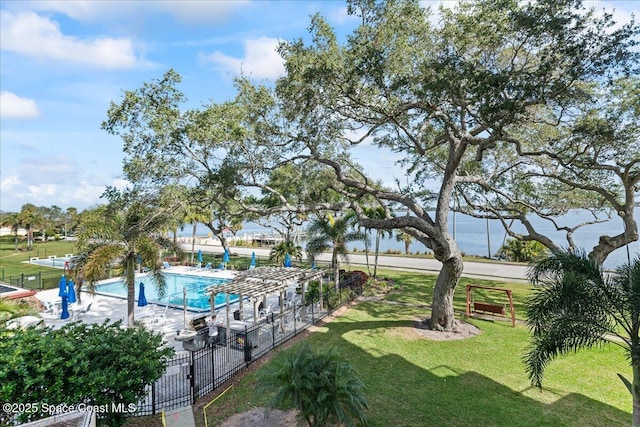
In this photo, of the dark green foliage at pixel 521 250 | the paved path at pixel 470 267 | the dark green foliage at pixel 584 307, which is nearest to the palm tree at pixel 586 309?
the dark green foliage at pixel 584 307

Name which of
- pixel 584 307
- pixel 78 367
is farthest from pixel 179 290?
pixel 584 307

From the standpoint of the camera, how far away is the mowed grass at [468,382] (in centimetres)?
725

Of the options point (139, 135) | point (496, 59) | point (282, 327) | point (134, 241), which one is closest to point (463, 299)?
point (282, 327)

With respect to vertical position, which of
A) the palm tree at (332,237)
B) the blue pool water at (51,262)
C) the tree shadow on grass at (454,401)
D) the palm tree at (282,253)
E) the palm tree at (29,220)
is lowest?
the tree shadow on grass at (454,401)

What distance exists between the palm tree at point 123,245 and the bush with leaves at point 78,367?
4377 millimetres

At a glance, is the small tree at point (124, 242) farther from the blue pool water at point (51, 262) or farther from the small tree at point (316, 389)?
the blue pool water at point (51, 262)

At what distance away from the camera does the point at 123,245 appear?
1127cm

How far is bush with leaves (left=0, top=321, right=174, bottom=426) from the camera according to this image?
17.0ft

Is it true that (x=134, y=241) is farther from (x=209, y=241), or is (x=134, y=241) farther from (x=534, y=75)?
(x=209, y=241)

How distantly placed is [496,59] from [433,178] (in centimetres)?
864

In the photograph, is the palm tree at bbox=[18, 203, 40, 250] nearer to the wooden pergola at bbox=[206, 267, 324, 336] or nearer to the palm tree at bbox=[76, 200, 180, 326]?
the palm tree at bbox=[76, 200, 180, 326]

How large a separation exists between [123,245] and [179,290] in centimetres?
1246

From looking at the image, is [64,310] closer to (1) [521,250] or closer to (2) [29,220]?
(1) [521,250]

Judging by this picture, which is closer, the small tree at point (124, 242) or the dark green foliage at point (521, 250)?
the small tree at point (124, 242)
